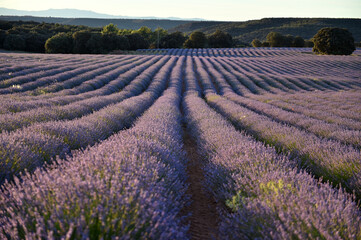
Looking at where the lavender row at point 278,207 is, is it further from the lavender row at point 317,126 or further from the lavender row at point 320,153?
the lavender row at point 317,126

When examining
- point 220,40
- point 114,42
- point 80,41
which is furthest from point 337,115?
point 220,40

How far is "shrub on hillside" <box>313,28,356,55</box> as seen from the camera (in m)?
42.1

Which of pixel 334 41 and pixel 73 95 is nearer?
pixel 73 95

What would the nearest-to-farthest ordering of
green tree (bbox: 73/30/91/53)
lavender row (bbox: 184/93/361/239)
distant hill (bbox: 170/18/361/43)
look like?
lavender row (bbox: 184/93/361/239)
green tree (bbox: 73/30/91/53)
distant hill (bbox: 170/18/361/43)

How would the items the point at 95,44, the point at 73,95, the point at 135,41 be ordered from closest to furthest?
Result: the point at 73,95, the point at 95,44, the point at 135,41

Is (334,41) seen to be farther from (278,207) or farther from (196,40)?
(278,207)

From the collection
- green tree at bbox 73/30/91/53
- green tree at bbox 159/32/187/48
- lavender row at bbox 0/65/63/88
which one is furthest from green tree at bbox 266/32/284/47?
lavender row at bbox 0/65/63/88

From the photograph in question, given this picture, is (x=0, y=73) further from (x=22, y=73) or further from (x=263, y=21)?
(x=263, y=21)

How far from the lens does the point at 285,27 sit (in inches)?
3959

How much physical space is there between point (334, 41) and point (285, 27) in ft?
213

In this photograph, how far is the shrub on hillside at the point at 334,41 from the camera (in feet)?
138

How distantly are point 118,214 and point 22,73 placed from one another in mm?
14640

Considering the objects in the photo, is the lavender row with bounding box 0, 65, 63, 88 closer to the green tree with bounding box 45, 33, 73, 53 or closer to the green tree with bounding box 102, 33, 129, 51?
the green tree with bounding box 45, 33, 73, 53

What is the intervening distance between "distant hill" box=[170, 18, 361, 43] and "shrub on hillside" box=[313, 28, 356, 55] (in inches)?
1977
